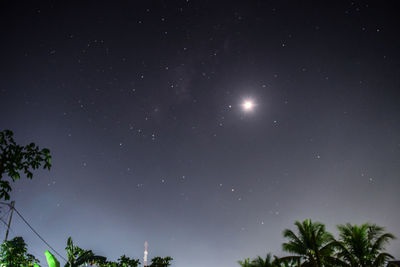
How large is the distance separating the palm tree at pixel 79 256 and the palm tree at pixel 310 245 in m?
13.9

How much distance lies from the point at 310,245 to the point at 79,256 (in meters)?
16.6

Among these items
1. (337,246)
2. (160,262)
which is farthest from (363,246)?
(160,262)

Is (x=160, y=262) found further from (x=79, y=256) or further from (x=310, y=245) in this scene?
(x=310, y=245)

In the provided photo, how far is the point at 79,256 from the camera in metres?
16.1

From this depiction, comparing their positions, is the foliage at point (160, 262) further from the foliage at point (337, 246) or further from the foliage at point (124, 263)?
the foliage at point (337, 246)

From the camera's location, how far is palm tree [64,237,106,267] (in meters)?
15.6

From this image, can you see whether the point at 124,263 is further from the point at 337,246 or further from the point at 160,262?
the point at 337,246

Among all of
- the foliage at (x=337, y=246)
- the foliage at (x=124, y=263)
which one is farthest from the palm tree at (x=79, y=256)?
the foliage at (x=337, y=246)

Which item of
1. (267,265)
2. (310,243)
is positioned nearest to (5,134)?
(310,243)

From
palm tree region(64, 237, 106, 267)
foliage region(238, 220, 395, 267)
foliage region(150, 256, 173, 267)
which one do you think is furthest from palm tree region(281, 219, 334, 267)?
palm tree region(64, 237, 106, 267)

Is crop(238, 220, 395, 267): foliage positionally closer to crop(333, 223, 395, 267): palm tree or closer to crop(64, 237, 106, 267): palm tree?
crop(333, 223, 395, 267): palm tree

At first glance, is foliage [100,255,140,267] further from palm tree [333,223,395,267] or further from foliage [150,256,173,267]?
palm tree [333,223,395,267]

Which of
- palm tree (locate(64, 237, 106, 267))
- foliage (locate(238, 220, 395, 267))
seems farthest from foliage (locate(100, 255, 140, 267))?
foliage (locate(238, 220, 395, 267))

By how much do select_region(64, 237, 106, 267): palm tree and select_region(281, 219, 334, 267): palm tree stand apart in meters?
13.9
